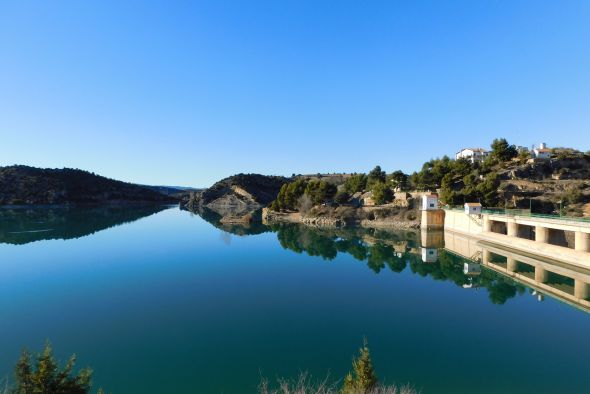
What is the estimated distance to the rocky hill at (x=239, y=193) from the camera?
136500mm

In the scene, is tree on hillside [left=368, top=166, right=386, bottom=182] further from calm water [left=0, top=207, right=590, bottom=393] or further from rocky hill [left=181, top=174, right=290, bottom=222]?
rocky hill [left=181, top=174, right=290, bottom=222]

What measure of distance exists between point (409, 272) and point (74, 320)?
24.2 meters

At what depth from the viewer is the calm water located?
11.1 m

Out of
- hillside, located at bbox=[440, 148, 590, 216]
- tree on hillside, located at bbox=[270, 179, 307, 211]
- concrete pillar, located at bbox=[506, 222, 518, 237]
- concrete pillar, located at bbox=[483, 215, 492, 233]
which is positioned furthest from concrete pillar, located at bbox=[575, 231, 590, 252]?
tree on hillside, located at bbox=[270, 179, 307, 211]

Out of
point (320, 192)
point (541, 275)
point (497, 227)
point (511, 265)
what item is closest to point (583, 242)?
point (541, 275)

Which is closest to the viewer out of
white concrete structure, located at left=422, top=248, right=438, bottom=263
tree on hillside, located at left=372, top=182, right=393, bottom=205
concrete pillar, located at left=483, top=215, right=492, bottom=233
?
white concrete structure, located at left=422, top=248, right=438, bottom=263

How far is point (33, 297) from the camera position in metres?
20.5

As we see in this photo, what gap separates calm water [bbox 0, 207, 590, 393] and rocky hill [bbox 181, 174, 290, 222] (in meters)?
101

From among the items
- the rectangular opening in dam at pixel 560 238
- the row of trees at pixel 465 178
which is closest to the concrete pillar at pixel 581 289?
the rectangular opening in dam at pixel 560 238

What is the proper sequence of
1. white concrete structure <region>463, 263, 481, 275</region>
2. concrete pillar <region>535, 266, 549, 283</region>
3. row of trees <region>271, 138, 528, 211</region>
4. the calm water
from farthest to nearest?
row of trees <region>271, 138, 528, 211</region>, white concrete structure <region>463, 263, 481, 275</region>, concrete pillar <region>535, 266, 549, 283</region>, the calm water

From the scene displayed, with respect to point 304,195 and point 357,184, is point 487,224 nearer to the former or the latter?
point 304,195

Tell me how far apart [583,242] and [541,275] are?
15.0 ft

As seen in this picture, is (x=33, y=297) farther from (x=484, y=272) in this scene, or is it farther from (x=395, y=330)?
(x=484, y=272)

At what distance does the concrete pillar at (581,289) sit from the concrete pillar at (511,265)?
4.95 metres
